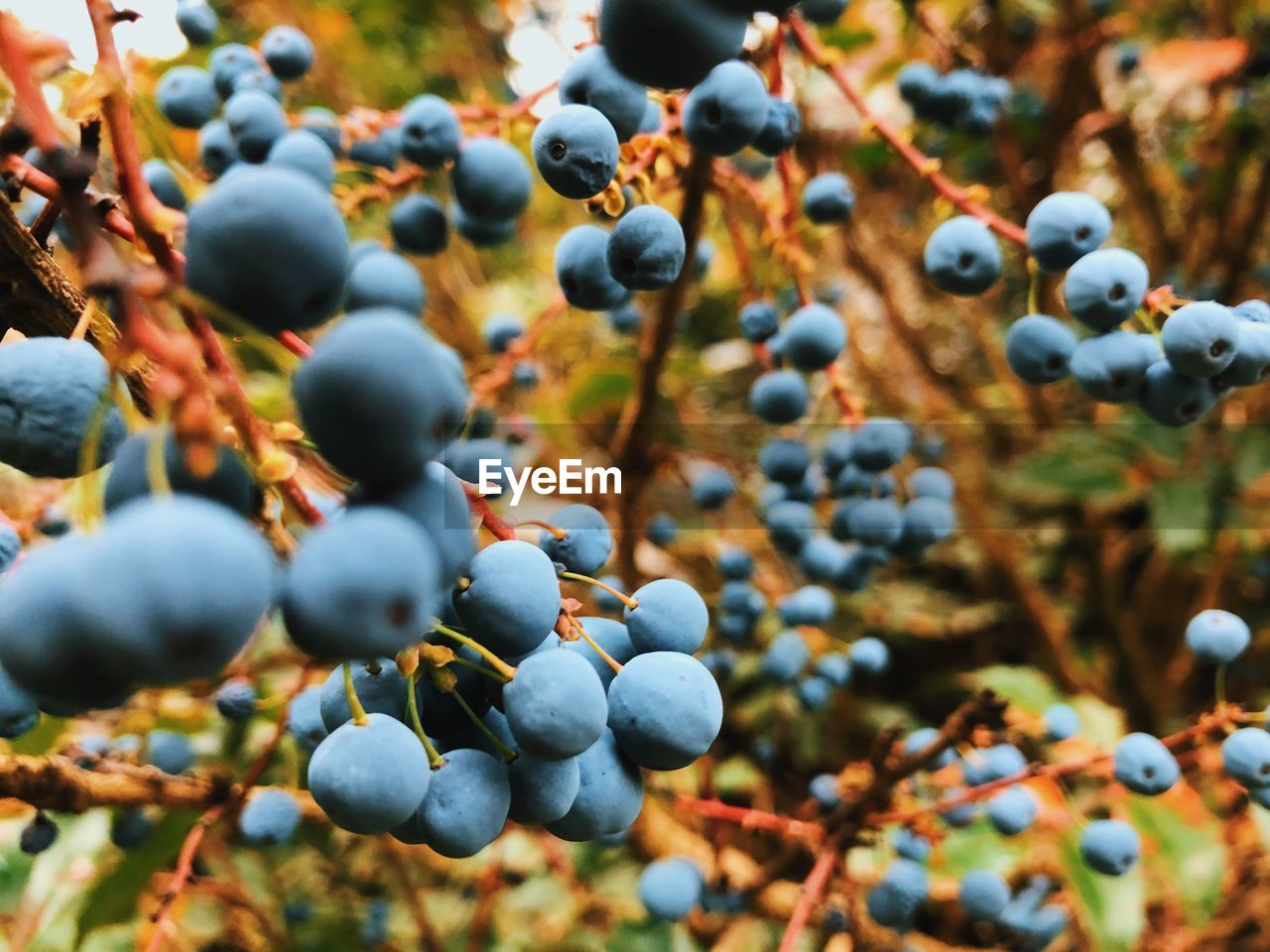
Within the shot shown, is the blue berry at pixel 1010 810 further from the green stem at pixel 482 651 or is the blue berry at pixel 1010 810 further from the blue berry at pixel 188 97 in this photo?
the blue berry at pixel 188 97

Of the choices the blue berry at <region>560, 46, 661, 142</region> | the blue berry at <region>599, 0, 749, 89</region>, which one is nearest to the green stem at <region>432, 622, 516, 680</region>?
the blue berry at <region>599, 0, 749, 89</region>

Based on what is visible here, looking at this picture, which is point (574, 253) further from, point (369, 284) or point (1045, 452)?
point (1045, 452)

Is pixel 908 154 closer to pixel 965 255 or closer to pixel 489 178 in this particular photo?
pixel 965 255

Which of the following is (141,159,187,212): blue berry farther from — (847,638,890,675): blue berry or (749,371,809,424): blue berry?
(847,638,890,675): blue berry

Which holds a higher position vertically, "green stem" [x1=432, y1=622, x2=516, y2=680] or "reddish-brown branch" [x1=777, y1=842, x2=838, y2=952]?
"green stem" [x1=432, y1=622, x2=516, y2=680]

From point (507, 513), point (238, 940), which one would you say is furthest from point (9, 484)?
point (507, 513)

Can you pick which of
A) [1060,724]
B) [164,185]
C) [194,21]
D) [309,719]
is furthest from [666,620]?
[194,21]
